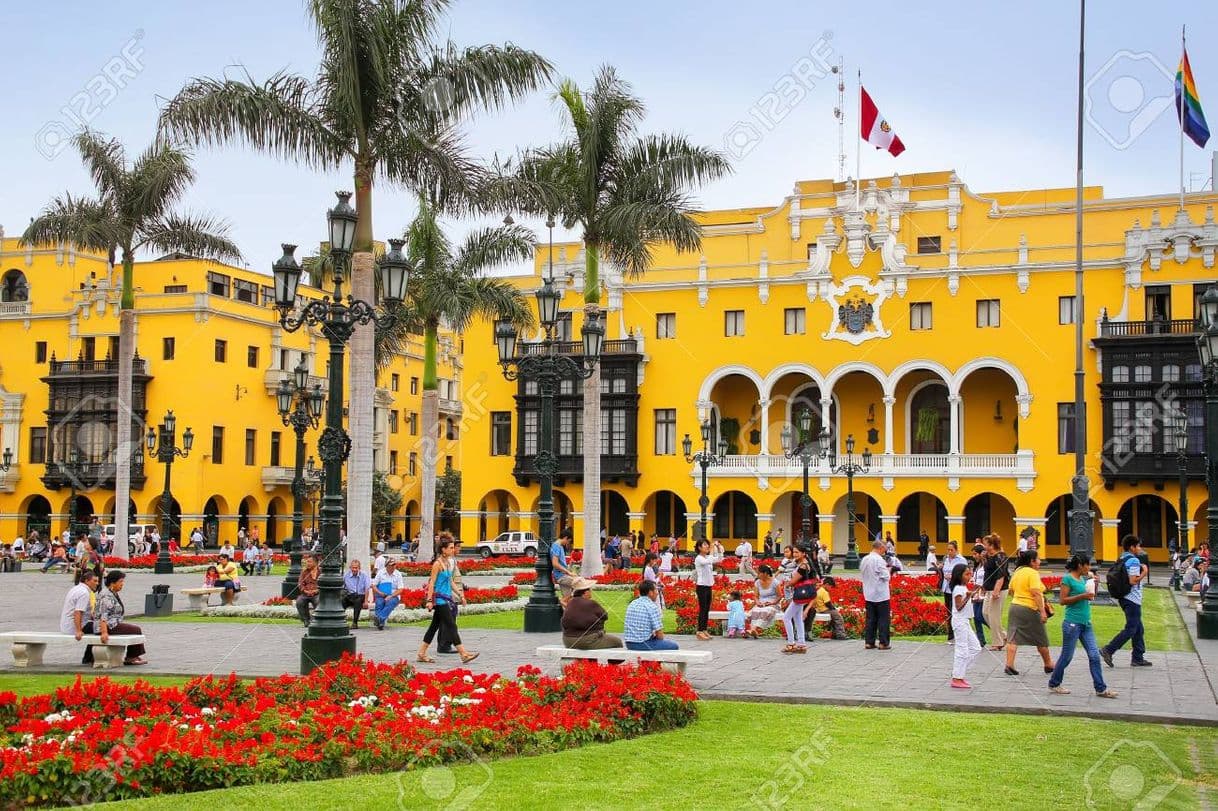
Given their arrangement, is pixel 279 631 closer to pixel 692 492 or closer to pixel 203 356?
pixel 692 492

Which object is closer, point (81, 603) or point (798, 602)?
point (81, 603)

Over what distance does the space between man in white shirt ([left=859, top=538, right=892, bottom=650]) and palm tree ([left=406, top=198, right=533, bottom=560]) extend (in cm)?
1979

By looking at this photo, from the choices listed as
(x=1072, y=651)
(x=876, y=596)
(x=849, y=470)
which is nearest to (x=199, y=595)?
(x=876, y=596)

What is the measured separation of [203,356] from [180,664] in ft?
136

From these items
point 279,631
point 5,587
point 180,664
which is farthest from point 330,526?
point 5,587

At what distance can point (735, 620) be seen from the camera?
18281 millimetres

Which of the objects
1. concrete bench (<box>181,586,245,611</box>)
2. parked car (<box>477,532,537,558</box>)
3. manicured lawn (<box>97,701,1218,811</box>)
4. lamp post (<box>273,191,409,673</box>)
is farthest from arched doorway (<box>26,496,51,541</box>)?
manicured lawn (<box>97,701,1218,811</box>)

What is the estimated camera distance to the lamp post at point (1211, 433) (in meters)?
18.2

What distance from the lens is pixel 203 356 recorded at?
5388 cm

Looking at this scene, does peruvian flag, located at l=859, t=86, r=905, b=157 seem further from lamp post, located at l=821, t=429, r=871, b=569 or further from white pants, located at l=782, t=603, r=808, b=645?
white pants, located at l=782, t=603, r=808, b=645

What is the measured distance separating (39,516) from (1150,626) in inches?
1984

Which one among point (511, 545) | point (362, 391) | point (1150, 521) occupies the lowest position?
point (511, 545)

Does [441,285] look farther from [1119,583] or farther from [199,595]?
[1119,583]

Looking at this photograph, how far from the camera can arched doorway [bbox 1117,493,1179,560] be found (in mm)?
45312
